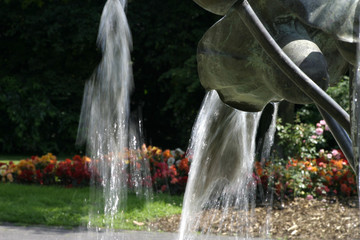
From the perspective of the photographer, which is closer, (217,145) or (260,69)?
(260,69)

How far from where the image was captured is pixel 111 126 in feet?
22.8

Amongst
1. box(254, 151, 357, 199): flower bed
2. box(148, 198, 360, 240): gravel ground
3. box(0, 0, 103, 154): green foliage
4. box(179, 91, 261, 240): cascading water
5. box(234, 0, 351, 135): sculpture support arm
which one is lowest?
box(148, 198, 360, 240): gravel ground

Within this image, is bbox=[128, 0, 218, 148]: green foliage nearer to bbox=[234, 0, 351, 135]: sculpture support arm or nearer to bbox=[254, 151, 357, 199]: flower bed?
bbox=[254, 151, 357, 199]: flower bed

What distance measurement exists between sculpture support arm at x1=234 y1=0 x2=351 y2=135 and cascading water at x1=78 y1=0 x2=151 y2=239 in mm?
2021

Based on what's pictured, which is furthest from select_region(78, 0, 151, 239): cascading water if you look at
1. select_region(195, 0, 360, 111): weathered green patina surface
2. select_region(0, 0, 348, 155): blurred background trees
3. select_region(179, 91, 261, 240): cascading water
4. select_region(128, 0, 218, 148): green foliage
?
select_region(0, 0, 348, 155): blurred background trees

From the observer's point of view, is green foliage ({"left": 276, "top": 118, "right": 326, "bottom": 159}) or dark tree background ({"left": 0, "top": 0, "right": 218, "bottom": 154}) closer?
green foliage ({"left": 276, "top": 118, "right": 326, "bottom": 159})

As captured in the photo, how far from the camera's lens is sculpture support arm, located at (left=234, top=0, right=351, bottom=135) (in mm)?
2340

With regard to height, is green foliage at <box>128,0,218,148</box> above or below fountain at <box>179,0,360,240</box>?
above

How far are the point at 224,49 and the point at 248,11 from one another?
0.47 meters

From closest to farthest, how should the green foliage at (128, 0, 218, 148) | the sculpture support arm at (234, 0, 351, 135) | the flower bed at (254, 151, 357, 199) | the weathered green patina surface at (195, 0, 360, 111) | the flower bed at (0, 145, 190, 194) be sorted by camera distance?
1. the sculpture support arm at (234, 0, 351, 135)
2. the weathered green patina surface at (195, 0, 360, 111)
3. the flower bed at (254, 151, 357, 199)
4. the flower bed at (0, 145, 190, 194)
5. the green foliage at (128, 0, 218, 148)

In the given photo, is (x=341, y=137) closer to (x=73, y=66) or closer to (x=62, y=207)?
(x=62, y=207)

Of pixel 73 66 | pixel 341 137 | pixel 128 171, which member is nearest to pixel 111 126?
pixel 128 171

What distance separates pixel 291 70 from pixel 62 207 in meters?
5.14

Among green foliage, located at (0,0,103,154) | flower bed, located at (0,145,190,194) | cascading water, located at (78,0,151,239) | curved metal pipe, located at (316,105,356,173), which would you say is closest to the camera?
curved metal pipe, located at (316,105,356,173)
